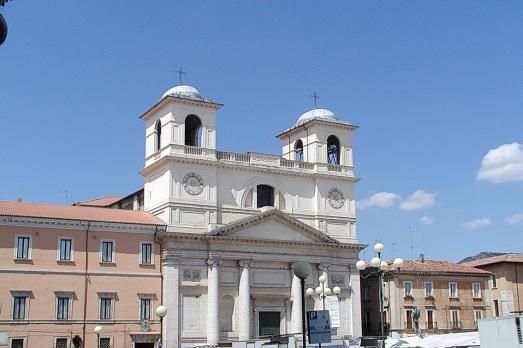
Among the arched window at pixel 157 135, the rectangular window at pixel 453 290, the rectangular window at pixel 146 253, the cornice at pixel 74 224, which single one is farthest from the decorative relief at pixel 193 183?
the rectangular window at pixel 453 290

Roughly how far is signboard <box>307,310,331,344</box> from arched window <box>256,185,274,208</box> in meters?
36.4

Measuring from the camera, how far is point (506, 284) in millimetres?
67562

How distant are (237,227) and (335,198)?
9.89 m

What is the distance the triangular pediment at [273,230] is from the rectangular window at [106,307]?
26.4ft

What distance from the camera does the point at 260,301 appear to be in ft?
176

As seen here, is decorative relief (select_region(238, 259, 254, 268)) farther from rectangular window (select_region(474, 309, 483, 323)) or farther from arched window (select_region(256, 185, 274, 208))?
rectangular window (select_region(474, 309, 483, 323))

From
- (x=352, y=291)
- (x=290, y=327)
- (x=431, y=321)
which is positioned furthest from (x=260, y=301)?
(x=431, y=321)

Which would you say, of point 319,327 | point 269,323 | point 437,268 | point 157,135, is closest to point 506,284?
point 437,268

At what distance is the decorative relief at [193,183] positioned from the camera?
52.6 meters

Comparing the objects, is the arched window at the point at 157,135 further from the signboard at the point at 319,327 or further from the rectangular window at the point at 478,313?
the signboard at the point at 319,327

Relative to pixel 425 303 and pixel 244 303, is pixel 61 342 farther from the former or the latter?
pixel 425 303

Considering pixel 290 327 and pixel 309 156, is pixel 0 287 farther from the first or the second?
pixel 309 156

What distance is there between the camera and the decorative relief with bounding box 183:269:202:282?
167 feet

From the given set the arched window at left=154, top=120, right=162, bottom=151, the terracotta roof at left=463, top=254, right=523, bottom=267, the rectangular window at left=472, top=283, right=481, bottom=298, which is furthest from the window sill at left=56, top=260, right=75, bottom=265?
the terracotta roof at left=463, top=254, right=523, bottom=267
